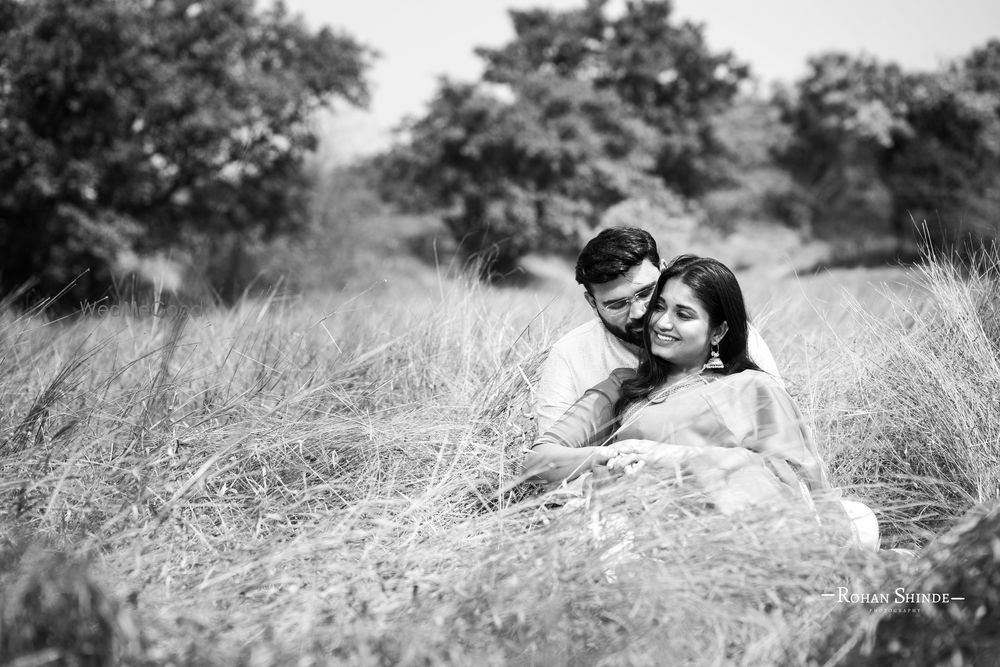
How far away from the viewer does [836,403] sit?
11.6ft

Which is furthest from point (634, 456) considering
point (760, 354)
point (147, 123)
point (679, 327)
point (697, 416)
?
point (147, 123)

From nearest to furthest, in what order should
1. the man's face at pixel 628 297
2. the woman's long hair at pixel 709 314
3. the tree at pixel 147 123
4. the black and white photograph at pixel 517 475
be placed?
the black and white photograph at pixel 517 475 < the woman's long hair at pixel 709 314 < the man's face at pixel 628 297 < the tree at pixel 147 123

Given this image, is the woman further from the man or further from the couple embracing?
the man

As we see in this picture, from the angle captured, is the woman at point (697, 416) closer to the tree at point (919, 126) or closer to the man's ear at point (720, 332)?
the man's ear at point (720, 332)

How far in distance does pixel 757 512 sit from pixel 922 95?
2102 centimetres

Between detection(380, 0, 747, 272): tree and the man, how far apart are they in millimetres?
14796

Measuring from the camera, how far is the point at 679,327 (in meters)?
2.74

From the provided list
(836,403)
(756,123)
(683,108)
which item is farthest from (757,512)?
(756,123)

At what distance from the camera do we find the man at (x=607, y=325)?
9.60 ft

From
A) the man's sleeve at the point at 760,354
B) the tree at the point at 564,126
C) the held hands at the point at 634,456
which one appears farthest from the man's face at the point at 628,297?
the tree at the point at 564,126

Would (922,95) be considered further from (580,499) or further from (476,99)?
(580,499)

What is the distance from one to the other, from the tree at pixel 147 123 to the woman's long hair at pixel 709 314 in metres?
9.63

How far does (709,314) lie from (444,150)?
18.6 m

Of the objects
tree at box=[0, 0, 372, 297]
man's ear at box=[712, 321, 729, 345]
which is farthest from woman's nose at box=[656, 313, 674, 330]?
tree at box=[0, 0, 372, 297]
